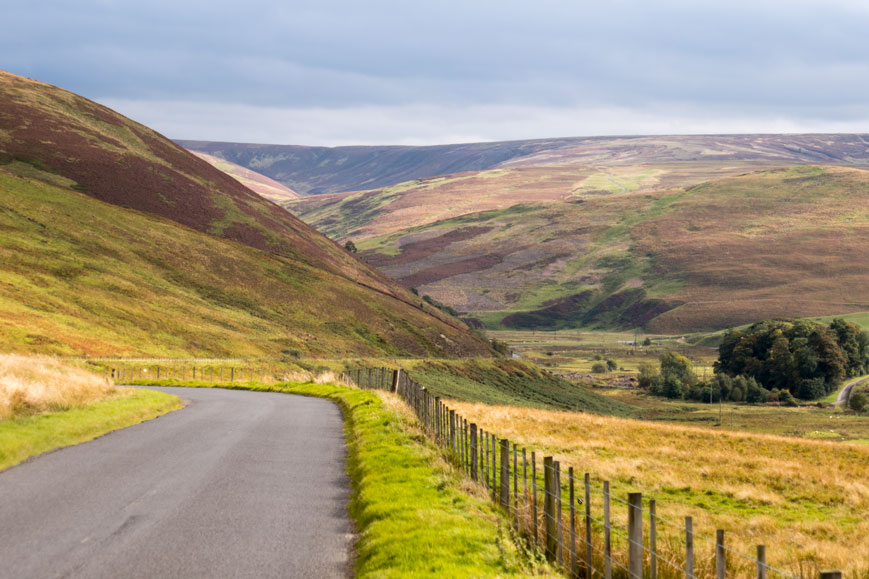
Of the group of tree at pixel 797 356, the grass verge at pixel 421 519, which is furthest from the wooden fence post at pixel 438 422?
the group of tree at pixel 797 356

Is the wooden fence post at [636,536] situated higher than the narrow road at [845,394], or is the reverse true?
the wooden fence post at [636,536]

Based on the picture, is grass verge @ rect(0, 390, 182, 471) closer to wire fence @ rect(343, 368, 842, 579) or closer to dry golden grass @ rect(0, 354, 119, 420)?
dry golden grass @ rect(0, 354, 119, 420)

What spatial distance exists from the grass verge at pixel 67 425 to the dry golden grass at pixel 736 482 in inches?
521

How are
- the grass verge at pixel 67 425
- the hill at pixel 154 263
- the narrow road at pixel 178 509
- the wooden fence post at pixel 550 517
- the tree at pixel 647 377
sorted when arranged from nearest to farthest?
the narrow road at pixel 178 509 → the wooden fence post at pixel 550 517 → the grass verge at pixel 67 425 → the hill at pixel 154 263 → the tree at pixel 647 377

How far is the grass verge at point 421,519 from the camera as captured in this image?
10164mm

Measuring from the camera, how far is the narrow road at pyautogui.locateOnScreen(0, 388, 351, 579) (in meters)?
10.4

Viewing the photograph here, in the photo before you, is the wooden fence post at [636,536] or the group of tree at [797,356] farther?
the group of tree at [797,356]

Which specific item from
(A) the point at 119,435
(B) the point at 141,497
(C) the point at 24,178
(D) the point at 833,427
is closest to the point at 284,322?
(C) the point at 24,178

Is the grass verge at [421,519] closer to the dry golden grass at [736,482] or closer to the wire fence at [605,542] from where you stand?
the wire fence at [605,542]

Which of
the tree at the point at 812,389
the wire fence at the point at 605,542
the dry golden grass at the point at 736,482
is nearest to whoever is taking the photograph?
the wire fence at the point at 605,542

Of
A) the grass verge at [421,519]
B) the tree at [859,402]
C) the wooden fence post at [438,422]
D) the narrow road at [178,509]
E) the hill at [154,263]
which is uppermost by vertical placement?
the hill at [154,263]

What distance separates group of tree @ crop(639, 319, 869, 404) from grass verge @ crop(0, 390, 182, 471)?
423 feet

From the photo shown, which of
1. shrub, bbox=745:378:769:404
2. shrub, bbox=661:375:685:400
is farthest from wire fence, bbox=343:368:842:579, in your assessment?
shrub, bbox=661:375:685:400

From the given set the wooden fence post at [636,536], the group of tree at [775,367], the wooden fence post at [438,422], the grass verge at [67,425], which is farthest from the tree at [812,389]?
the wooden fence post at [636,536]
